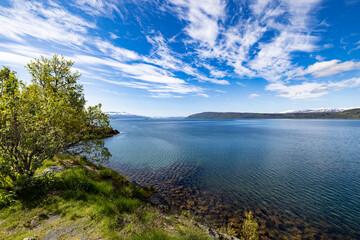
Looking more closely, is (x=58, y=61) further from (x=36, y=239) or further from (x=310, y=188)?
(x=310, y=188)

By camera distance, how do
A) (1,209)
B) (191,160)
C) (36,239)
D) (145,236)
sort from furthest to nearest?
(191,160), (1,209), (145,236), (36,239)

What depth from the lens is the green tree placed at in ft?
47.3

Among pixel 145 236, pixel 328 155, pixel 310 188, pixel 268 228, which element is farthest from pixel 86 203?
pixel 328 155

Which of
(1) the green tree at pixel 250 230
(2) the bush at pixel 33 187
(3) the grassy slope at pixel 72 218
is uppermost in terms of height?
(2) the bush at pixel 33 187

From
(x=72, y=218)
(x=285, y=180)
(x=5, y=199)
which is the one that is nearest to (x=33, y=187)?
(x=5, y=199)

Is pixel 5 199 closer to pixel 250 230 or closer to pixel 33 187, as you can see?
pixel 33 187

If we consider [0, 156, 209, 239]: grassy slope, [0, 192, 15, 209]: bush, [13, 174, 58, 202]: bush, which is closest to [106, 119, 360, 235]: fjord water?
[0, 156, 209, 239]: grassy slope

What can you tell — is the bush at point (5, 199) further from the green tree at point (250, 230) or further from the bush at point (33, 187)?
the green tree at point (250, 230)

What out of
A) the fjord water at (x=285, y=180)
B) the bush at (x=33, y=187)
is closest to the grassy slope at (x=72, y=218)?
the bush at (x=33, y=187)

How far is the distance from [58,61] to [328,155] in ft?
229

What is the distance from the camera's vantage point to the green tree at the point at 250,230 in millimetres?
14420

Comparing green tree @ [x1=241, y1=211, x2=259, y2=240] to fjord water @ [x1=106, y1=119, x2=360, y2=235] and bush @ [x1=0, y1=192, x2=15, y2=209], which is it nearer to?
fjord water @ [x1=106, y1=119, x2=360, y2=235]

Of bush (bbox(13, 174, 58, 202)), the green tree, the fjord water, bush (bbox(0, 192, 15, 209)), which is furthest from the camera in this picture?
the fjord water

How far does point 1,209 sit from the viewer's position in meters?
8.82
